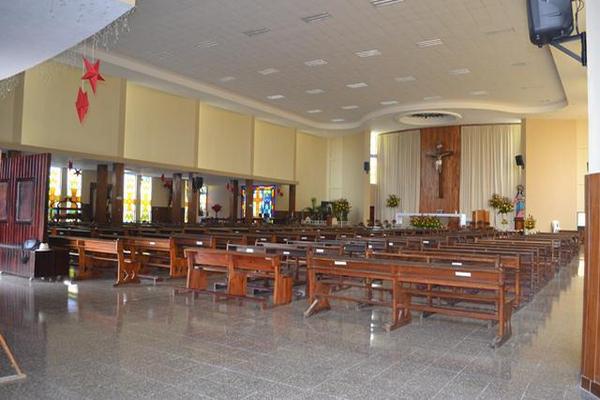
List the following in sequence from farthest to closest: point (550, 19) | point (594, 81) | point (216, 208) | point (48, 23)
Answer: point (216, 208)
point (48, 23)
point (550, 19)
point (594, 81)

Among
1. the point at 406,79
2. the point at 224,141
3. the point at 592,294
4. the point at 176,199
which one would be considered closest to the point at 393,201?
the point at 406,79

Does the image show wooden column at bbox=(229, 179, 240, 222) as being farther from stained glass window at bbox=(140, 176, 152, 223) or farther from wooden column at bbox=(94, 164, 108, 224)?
wooden column at bbox=(94, 164, 108, 224)

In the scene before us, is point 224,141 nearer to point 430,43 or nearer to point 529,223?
point 430,43

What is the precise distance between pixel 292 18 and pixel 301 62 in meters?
2.93

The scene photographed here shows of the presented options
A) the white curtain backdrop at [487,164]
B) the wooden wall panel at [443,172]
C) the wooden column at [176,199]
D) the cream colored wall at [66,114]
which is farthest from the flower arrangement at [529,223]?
the cream colored wall at [66,114]

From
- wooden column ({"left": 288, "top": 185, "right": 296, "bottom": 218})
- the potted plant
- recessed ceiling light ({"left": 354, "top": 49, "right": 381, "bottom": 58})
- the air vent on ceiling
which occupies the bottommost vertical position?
the potted plant

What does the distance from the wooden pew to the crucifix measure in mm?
16413

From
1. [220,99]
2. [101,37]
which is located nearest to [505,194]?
[220,99]

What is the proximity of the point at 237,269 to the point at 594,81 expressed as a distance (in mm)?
4171

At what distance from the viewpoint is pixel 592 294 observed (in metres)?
3.08

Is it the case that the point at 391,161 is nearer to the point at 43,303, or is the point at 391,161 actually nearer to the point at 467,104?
the point at 467,104

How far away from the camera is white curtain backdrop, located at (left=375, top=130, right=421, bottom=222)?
72.4 ft

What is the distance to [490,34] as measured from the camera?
429 inches

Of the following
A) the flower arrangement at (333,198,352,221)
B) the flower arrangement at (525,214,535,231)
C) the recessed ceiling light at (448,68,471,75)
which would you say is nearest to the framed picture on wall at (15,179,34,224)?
the recessed ceiling light at (448,68,471,75)
